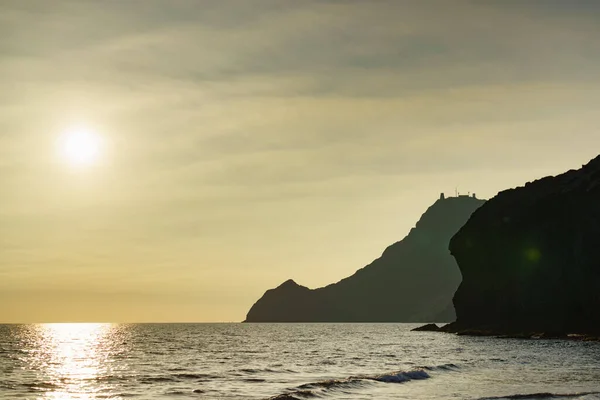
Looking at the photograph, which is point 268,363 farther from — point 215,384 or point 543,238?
point 543,238

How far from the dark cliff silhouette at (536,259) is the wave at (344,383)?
6419 cm

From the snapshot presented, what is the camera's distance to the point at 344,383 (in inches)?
1820

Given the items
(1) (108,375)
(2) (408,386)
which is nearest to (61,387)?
(1) (108,375)

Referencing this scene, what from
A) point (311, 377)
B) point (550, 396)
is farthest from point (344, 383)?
point (550, 396)

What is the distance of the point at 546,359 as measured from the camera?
2630 inches

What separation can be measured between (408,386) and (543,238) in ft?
280

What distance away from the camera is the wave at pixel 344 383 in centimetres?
4051

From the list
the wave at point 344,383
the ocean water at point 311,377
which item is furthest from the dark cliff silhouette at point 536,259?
the wave at point 344,383

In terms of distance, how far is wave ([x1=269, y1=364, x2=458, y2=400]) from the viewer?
1595 inches

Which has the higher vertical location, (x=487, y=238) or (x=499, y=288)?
(x=487, y=238)

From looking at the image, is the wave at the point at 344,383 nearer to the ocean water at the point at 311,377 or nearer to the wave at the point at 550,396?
the ocean water at the point at 311,377

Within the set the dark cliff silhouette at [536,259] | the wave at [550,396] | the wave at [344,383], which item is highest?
the dark cliff silhouette at [536,259]

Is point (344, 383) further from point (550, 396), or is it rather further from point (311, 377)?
point (550, 396)

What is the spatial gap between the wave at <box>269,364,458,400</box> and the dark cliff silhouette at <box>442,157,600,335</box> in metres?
64.2
